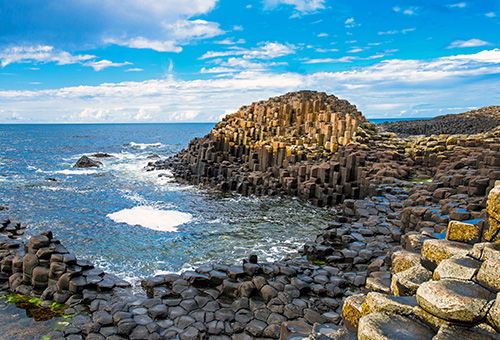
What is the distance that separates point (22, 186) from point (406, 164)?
90.2ft

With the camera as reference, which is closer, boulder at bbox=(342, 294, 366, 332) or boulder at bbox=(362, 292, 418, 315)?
boulder at bbox=(362, 292, 418, 315)

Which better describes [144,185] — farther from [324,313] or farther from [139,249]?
[324,313]

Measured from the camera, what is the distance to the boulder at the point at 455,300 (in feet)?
11.9

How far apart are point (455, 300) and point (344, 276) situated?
6.45 metres

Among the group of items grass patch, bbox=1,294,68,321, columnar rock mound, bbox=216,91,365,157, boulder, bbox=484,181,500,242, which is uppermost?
columnar rock mound, bbox=216,91,365,157

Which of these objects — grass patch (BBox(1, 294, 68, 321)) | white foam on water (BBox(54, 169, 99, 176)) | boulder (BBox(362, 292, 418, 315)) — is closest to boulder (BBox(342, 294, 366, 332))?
boulder (BBox(362, 292, 418, 315))

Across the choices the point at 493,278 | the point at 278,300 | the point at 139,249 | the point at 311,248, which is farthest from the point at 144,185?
the point at 493,278

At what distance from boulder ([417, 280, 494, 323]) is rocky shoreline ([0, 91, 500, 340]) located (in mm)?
12

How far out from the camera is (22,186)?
86.1ft

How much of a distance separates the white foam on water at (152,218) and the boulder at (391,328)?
1275 centimetres

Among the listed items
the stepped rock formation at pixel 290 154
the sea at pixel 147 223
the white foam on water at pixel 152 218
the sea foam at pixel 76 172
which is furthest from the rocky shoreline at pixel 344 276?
the sea foam at pixel 76 172

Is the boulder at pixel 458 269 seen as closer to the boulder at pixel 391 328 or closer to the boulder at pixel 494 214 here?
the boulder at pixel 494 214

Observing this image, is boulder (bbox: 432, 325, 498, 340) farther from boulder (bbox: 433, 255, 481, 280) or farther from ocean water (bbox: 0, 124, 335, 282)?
ocean water (bbox: 0, 124, 335, 282)

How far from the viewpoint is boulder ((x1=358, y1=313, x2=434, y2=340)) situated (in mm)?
3775
